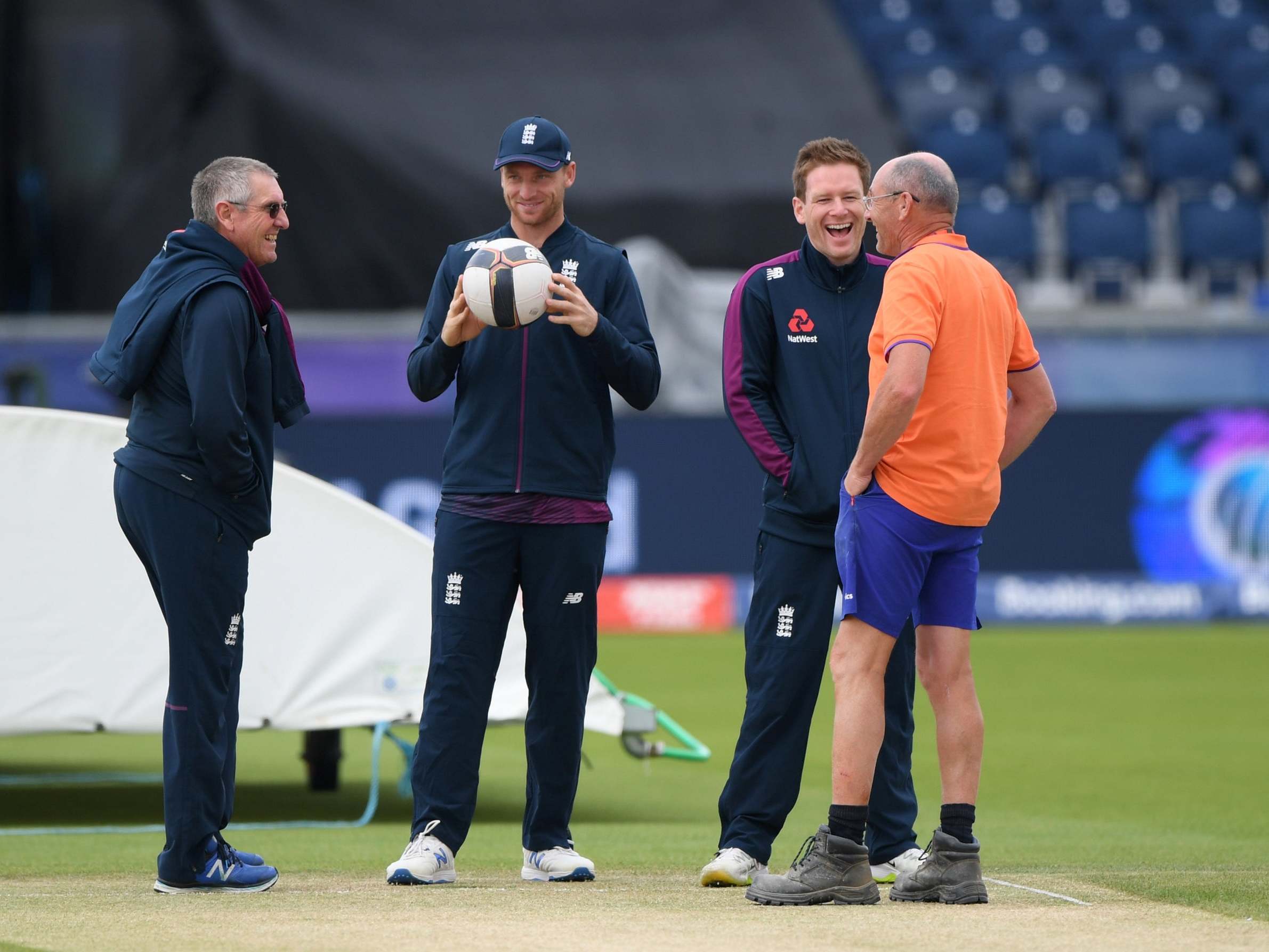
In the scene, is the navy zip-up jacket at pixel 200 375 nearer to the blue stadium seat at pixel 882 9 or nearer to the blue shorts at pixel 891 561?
the blue shorts at pixel 891 561

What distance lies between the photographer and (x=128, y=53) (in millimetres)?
21672

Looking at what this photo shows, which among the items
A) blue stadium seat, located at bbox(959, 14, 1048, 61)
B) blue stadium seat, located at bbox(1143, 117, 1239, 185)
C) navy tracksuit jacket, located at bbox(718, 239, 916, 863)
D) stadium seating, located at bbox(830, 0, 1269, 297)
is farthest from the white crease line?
blue stadium seat, located at bbox(959, 14, 1048, 61)

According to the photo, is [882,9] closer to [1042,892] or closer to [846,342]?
[846,342]

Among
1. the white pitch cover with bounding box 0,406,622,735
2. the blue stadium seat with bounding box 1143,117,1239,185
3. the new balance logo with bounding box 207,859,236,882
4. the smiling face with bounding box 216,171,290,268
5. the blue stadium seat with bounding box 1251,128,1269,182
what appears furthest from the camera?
the blue stadium seat with bounding box 1251,128,1269,182

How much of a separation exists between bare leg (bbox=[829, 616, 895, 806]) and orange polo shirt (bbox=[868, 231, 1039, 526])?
420 millimetres

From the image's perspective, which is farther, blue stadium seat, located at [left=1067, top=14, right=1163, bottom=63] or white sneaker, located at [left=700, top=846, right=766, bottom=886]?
blue stadium seat, located at [left=1067, top=14, right=1163, bottom=63]

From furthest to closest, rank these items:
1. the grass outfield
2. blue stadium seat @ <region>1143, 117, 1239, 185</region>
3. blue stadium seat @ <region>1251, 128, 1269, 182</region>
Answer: blue stadium seat @ <region>1251, 128, 1269, 182</region>, blue stadium seat @ <region>1143, 117, 1239, 185</region>, the grass outfield

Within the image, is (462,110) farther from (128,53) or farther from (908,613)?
(908,613)

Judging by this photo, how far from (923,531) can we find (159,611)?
12.7 ft

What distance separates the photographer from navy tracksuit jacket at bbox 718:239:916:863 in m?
6.10

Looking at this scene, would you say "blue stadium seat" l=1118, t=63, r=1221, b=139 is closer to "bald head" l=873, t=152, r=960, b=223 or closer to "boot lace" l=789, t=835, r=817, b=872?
"bald head" l=873, t=152, r=960, b=223

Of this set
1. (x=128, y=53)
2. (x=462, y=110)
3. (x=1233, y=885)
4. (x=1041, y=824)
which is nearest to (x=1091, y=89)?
(x=462, y=110)

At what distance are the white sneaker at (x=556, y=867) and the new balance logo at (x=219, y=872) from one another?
987 millimetres

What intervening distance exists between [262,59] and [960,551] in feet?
58.2
